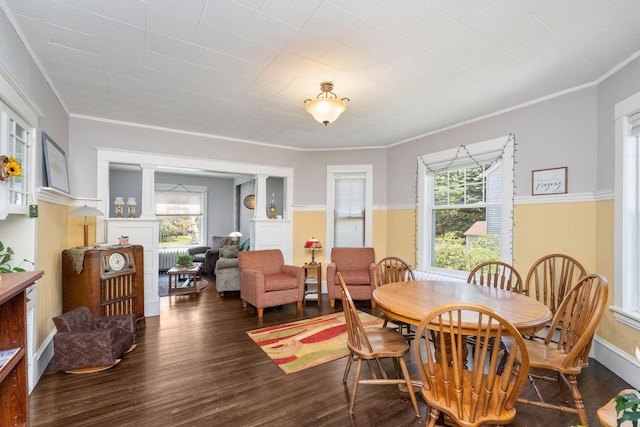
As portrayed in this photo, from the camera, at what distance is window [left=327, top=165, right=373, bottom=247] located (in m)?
5.33

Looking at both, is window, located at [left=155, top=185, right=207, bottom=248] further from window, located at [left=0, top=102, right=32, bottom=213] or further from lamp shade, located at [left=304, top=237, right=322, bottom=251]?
window, located at [left=0, top=102, right=32, bottom=213]

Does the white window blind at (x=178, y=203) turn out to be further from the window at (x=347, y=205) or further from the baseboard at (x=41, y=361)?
the baseboard at (x=41, y=361)

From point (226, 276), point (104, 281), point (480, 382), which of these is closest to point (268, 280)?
Answer: point (226, 276)

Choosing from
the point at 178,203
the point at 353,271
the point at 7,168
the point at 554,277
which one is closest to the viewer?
the point at 7,168

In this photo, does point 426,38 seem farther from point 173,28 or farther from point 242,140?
point 242,140

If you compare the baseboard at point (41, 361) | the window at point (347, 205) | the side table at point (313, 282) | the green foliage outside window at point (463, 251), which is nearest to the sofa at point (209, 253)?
the side table at point (313, 282)

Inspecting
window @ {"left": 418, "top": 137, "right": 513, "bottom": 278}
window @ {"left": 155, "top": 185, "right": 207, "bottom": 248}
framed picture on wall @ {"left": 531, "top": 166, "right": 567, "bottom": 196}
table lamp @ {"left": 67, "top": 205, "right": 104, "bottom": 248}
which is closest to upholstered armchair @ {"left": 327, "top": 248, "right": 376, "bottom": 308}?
window @ {"left": 418, "top": 137, "right": 513, "bottom": 278}

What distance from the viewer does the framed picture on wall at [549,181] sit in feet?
10.0

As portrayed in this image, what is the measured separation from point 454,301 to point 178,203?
7.59m

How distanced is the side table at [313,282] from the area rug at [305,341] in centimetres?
69

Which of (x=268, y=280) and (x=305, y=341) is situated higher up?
(x=268, y=280)

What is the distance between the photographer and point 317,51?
2314 millimetres

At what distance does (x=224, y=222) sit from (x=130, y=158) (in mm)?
4519

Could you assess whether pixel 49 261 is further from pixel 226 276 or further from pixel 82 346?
pixel 226 276
